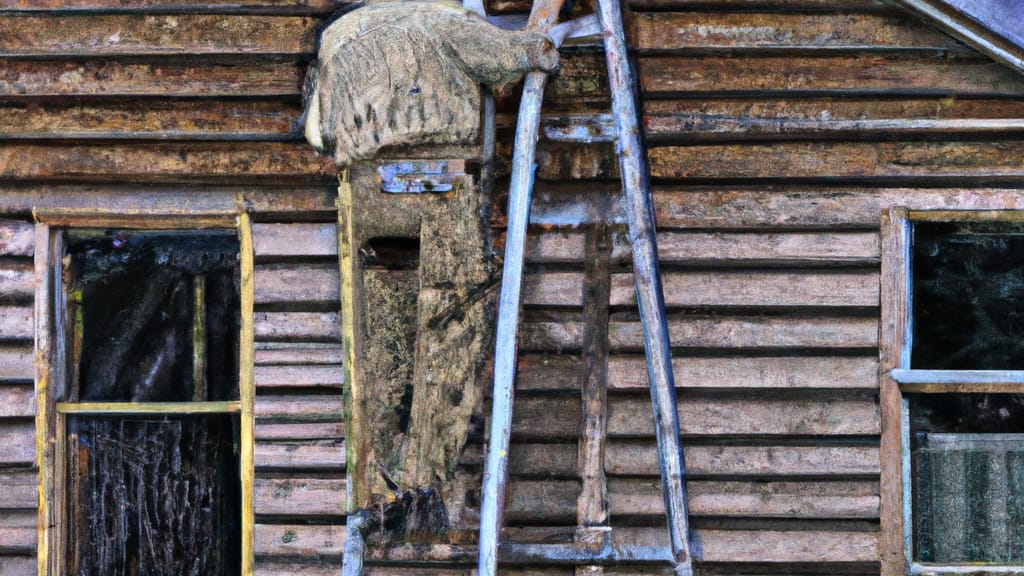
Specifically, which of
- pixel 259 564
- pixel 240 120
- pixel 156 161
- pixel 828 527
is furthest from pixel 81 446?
pixel 828 527

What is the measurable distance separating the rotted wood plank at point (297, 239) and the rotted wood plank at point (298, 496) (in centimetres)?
94

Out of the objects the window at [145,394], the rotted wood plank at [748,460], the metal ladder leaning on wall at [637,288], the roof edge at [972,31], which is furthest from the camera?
the window at [145,394]

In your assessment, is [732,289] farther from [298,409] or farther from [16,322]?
[16,322]

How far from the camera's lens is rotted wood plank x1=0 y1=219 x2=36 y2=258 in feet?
11.5

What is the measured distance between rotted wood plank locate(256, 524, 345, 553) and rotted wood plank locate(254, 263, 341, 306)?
933 millimetres

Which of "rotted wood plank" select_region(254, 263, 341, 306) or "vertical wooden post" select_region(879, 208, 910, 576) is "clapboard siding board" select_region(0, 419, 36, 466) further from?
"vertical wooden post" select_region(879, 208, 910, 576)

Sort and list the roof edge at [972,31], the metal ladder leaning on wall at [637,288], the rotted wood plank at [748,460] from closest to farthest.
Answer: the metal ladder leaning on wall at [637,288] < the roof edge at [972,31] < the rotted wood plank at [748,460]

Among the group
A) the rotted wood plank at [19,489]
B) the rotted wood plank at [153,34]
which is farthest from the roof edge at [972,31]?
the rotted wood plank at [19,489]

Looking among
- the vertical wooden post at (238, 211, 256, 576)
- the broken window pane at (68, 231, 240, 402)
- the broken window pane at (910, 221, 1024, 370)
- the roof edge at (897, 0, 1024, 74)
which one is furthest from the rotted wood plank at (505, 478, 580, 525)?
the roof edge at (897, 0, 1024, 74)

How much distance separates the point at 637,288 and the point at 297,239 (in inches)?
56.2

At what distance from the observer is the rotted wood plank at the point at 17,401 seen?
350 centimetres

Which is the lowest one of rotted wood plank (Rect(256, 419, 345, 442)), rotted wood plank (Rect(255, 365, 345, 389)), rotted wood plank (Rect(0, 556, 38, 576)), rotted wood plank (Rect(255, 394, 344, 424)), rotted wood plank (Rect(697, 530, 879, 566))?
rotted wood plank (Rect(0, 556, 38, 576))

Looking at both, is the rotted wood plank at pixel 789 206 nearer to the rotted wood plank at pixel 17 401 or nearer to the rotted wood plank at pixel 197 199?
the rotted wood plank at pixel 197 199

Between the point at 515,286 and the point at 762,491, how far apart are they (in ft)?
4.46
